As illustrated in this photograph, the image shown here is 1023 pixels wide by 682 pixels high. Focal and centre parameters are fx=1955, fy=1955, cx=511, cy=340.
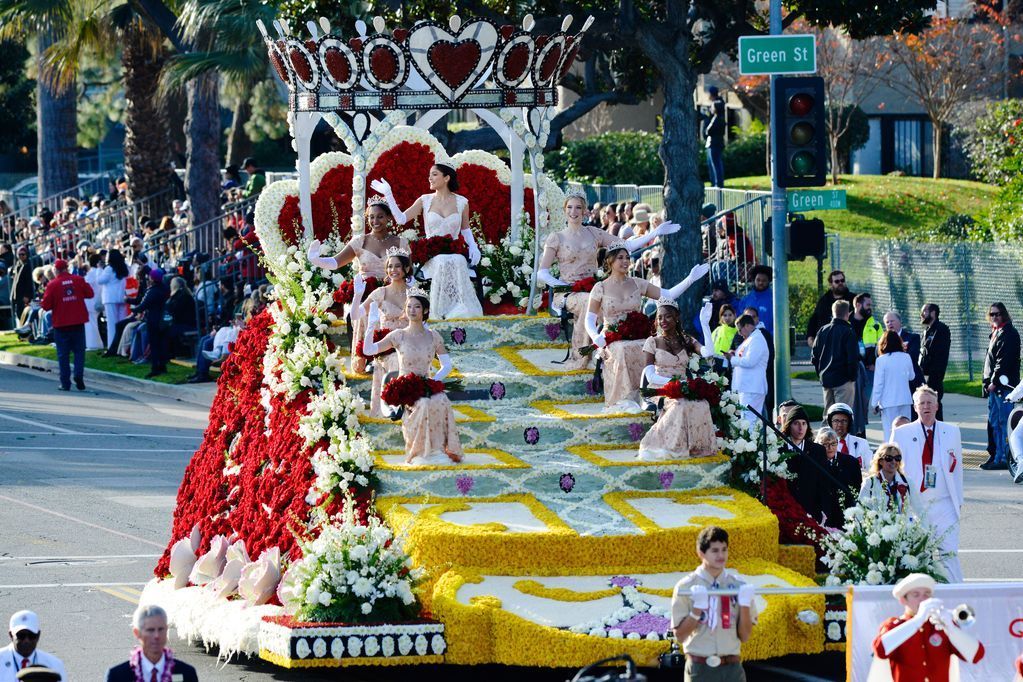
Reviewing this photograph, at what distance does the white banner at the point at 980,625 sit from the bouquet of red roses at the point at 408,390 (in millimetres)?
4792

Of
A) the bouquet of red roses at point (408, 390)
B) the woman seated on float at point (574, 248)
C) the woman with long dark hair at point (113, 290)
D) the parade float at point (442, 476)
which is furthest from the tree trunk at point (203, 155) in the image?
the bouquet of red roses at point (408, 390)

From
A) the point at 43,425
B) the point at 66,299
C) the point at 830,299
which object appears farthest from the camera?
the point at 66,299

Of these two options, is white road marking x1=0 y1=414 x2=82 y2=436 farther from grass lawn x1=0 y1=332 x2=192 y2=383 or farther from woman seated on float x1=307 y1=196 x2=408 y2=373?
woman seated on float x1=307 y1=196 x2=408 y2=373

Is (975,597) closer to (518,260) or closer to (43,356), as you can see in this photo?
(518,260)

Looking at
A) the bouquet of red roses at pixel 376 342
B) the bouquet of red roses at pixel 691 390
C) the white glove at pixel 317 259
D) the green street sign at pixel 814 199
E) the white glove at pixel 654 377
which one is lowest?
the bouquet of red roses at pixel 691 390

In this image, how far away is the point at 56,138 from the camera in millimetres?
42281

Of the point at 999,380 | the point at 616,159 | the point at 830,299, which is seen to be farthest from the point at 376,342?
the point at 616,159

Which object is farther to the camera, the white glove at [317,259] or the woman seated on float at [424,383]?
the white glove at [317,259]

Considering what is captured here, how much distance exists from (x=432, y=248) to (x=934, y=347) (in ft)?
24.5

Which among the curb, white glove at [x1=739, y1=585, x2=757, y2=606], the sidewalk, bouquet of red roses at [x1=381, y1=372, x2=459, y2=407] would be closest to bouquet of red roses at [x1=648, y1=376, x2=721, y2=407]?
bouquet of red roses at [x1=381, y1=372, x2=459, y2=407]

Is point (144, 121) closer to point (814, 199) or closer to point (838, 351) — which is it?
point (838, 351)

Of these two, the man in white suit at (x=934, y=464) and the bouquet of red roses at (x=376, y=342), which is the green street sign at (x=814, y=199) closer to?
the man in white suit at (x=934, y=464)

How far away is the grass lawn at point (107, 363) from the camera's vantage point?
29656mm

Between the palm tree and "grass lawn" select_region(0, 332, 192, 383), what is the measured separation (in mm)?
5792
